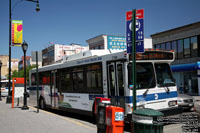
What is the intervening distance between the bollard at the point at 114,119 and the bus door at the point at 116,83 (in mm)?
3166

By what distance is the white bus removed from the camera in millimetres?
8688

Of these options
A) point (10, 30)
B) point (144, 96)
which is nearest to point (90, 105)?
point (144, 96)

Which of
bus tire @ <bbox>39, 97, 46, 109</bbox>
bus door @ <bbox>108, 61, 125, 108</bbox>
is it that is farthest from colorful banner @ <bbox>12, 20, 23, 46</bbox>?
bus door @ <bbox>108, 61, 125, 108</bbox>

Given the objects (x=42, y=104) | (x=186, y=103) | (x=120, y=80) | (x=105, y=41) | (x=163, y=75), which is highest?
(x=105, y=41)

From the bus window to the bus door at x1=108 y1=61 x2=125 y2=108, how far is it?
45 centimetres

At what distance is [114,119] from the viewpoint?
5438mm

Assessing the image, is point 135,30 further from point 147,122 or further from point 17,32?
point 17,32

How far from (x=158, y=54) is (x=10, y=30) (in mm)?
16936

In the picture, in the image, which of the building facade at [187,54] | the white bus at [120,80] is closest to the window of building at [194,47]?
the building facade at [187,54]

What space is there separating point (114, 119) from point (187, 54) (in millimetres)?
28779

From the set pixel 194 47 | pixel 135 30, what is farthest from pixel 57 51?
pixel 135 30

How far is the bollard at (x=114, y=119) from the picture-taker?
5.42 meters

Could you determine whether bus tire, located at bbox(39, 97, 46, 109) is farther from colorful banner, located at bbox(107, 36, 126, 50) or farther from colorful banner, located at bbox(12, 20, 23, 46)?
colorful banner, located at bbox(107, 36, 126, 50)

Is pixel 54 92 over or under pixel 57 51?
under
